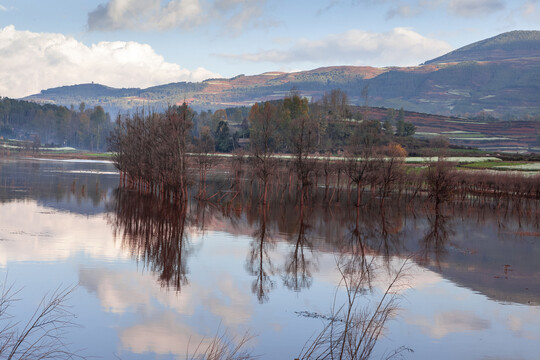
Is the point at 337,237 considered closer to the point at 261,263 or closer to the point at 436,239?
the point at 436,239

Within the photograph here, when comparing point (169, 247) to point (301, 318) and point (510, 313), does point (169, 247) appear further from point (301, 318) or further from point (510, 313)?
point (510, 313)

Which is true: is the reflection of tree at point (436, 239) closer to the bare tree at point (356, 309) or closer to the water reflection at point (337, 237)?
the water reflection at point (337, 237)

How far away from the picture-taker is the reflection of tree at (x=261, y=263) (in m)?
22.8

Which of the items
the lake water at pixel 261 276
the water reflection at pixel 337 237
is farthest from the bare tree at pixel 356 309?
the water reflection at pixel 337 237

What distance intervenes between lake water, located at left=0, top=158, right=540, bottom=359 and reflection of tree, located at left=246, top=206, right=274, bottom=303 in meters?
0.12

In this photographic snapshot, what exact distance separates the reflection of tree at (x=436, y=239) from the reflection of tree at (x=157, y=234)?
525 inches

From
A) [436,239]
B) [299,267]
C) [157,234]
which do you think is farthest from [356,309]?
[436,239]

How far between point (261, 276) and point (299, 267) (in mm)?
2852

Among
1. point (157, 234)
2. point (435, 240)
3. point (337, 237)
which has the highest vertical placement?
point (157, 234)

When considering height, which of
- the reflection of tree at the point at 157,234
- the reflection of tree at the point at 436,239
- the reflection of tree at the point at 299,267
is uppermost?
the reflection of tree at the point at 157,234

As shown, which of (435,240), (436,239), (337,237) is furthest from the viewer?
(436,239)

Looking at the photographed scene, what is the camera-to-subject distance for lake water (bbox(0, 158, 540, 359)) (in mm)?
17219

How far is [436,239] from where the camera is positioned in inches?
1521

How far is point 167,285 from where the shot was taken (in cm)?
2253
